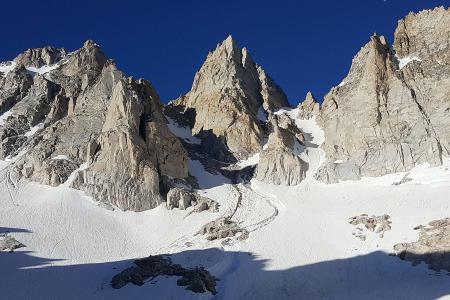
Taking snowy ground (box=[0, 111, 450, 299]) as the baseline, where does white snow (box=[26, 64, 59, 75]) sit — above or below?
above

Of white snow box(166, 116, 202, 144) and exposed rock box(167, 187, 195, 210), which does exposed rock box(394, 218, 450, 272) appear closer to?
exposed rock box(167, 187, 195, 210)

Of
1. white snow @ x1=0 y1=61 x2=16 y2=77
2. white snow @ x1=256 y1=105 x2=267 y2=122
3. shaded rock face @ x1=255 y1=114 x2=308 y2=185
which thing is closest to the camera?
shaded rock face @ x1=255 y1=114 x2=308 y2=185

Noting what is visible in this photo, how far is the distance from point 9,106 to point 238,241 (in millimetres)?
56860

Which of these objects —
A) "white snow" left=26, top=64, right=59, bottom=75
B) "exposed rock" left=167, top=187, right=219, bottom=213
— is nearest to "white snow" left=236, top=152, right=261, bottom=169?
"exposed rock" left=167, top=187, right=219, bottom=213

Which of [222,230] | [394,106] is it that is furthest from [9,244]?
[394,106]

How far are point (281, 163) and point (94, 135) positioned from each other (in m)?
27.0

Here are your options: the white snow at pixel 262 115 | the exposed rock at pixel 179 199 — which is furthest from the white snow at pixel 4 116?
the white snow at pixel 262 115

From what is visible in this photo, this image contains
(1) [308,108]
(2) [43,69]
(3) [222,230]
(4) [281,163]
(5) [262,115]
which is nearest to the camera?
(3) [222,230]

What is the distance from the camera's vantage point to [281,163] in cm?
8488

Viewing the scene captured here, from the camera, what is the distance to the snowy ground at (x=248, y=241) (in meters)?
49.3

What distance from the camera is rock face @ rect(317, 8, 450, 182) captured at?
79.4 metres

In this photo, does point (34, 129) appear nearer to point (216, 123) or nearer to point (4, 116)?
point (4, 116)

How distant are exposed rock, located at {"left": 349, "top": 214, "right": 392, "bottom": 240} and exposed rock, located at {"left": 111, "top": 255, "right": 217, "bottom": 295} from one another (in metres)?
18.1

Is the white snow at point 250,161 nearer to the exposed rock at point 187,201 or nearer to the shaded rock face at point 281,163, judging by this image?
the shaded rock face at point 281,163
